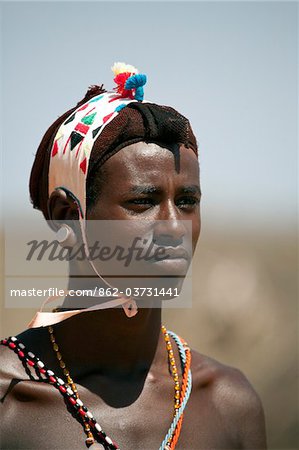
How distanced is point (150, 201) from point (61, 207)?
1.54 ft

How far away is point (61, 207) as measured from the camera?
3.63m

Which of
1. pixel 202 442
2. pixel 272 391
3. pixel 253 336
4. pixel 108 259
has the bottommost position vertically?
pixel 272 391

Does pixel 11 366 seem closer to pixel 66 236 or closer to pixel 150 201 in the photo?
pixel 66 236

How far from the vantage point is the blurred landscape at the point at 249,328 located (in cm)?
822

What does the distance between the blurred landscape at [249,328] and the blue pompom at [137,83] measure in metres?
4.71

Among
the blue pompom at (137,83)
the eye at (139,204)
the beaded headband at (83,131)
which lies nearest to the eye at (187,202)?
the eye at (139,204)

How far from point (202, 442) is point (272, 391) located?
4785 mm

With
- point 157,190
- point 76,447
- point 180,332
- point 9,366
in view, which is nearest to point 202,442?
point 76,447

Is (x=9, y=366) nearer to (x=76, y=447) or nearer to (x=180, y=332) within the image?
(x=76, y=447)

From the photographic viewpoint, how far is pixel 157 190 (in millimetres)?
3402

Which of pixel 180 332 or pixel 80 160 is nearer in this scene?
pixel 80 160

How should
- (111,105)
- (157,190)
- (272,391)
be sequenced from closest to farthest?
(157,190), (111,105), (272,391)

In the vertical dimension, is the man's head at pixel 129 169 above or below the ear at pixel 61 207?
above

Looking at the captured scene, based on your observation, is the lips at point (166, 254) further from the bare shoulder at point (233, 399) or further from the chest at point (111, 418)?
the bare shoulder at point (233, 399)
